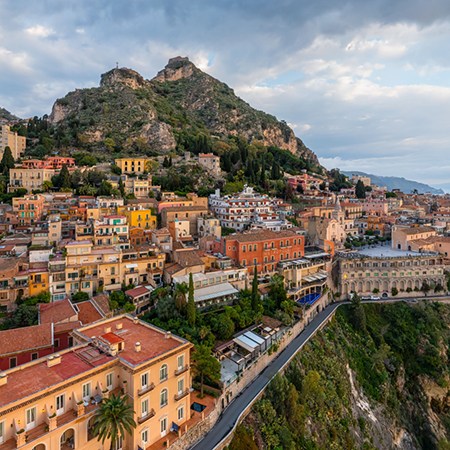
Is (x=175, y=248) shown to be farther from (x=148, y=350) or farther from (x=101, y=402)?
(x=101, y=402)

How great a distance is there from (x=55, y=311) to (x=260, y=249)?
2563cm

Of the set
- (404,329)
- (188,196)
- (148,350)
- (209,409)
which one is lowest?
(404,329)

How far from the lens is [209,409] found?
23.9 metres

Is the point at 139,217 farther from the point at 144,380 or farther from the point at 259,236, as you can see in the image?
the point at 144,380

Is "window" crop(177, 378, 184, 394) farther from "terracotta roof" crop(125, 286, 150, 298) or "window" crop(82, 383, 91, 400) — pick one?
"terracotta roof" crop(125, 286, 150, 298)

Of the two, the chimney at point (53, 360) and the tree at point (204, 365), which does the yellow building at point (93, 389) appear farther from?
the tree at point (204, 365)

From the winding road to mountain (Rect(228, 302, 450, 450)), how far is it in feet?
2.31

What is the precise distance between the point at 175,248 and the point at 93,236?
10.5m

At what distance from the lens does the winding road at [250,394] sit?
22.6m

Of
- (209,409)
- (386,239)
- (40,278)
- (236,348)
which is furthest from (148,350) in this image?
(386,239)

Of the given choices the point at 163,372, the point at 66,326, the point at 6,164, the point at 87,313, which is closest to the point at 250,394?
the point at 163,372

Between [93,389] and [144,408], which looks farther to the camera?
[144,408]

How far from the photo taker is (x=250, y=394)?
2738 cm

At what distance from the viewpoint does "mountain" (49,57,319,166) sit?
99750 millimetres
